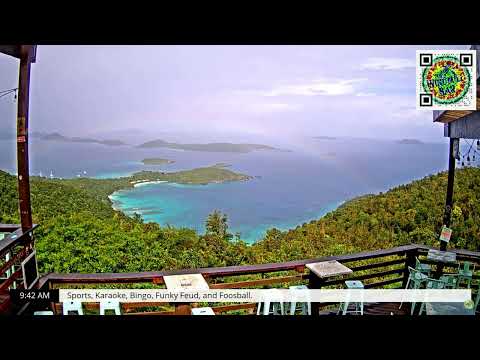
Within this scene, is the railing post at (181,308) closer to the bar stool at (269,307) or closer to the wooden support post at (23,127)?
the bar stool at (269,307)

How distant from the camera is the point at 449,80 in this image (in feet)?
10.0

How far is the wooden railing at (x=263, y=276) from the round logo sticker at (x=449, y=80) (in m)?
1.46

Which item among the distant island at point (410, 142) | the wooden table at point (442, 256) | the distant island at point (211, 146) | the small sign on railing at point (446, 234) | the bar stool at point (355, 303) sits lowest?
the bar stool at point (355, 303)

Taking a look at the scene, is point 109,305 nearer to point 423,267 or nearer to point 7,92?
point 7,92

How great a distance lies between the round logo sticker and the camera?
10.1ft

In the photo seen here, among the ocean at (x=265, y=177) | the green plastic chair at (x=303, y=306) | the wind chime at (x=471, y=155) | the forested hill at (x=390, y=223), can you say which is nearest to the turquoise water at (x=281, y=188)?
the ocean at (x=265, y=177)

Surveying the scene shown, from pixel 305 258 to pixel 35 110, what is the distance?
240 cm

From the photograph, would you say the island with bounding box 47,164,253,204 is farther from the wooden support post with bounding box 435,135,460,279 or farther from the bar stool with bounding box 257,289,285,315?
the wooden support post with bounding box 435,135,460,279

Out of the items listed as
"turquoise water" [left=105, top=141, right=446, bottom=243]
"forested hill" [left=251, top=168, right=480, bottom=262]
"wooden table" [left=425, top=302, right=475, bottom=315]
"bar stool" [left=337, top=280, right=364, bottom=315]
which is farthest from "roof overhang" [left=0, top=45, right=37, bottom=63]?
"wooden table" [left=425, top=302, right=475, bottom=315]

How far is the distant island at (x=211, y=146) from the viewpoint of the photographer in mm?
3611

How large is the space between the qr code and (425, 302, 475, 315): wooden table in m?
1.36

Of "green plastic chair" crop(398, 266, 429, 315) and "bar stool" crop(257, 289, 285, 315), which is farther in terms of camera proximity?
"green plastic chair" crop(398, 266, 429, 315)
